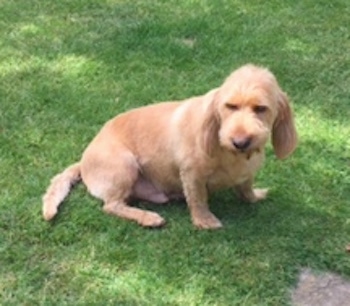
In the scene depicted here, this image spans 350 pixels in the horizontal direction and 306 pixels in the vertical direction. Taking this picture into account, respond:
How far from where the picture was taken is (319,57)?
6695mm

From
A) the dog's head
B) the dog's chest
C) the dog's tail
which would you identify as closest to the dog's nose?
the dog's head


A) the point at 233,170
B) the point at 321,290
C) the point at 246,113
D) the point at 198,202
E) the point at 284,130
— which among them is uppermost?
the point at 246,113

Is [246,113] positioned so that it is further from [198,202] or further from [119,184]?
[119,184]

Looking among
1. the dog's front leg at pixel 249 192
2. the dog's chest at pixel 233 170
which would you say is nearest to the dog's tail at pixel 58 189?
the dog's chest at pixel 233 170

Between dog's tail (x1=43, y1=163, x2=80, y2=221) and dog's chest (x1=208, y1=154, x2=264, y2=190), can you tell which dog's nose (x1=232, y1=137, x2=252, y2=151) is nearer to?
dog's chest (x1=208, y1=154, x2=264, y2=190)

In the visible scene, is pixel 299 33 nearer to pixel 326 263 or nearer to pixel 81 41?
pixel 81 41

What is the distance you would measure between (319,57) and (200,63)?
1.07 meters

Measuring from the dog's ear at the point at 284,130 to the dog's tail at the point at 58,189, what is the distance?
137cm

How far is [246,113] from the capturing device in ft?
12.9

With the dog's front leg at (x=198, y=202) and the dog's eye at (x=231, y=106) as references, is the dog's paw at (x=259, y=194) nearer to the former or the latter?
the dog's front leg at (x=198, y=202)

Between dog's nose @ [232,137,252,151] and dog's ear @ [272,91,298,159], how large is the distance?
0.32 meters

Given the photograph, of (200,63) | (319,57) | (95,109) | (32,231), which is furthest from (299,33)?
(32,231)

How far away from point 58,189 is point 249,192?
3.91ft

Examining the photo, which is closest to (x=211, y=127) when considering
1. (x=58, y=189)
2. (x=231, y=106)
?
(x=231, y=106)
